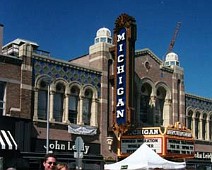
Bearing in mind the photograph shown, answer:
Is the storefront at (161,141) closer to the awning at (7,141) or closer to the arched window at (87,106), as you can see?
the arched window at (87,106)

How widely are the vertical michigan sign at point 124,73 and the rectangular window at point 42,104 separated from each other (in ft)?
15.7

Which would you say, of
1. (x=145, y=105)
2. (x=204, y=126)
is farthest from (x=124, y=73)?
(x=204, y=126)

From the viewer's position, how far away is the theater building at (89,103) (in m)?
26.7

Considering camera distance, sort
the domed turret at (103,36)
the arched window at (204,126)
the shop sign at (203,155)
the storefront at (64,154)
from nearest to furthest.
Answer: the storefront at (64,154), the domed turret at (103,36), the shop sign at (203,155), the arched window at (204,126)

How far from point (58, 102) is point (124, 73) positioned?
4685 mm

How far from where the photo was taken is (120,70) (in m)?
→ 30.3

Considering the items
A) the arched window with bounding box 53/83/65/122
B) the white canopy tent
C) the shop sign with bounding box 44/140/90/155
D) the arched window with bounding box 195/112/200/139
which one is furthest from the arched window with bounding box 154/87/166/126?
the white canopy tent

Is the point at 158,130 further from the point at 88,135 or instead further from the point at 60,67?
the point at 60,67

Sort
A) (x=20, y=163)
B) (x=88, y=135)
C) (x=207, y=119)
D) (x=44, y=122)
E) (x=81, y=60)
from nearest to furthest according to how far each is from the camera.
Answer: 1. (x=20, y=163)
2. (x=44, y=122)
3. (x=88, y=135)
4. (x=81, y=60)
5. (x=207, y=119)

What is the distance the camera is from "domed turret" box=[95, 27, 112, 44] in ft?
107

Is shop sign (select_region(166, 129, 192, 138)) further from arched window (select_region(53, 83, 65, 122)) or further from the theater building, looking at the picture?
arched window (select_region(53, 83, 65, 122))

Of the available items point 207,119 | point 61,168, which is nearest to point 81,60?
point 207,119

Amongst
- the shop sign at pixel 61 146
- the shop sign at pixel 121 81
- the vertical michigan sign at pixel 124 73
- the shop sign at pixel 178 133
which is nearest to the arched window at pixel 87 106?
the vertical michigan sign at pixel 124 73

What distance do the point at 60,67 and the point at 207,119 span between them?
55.5ft
